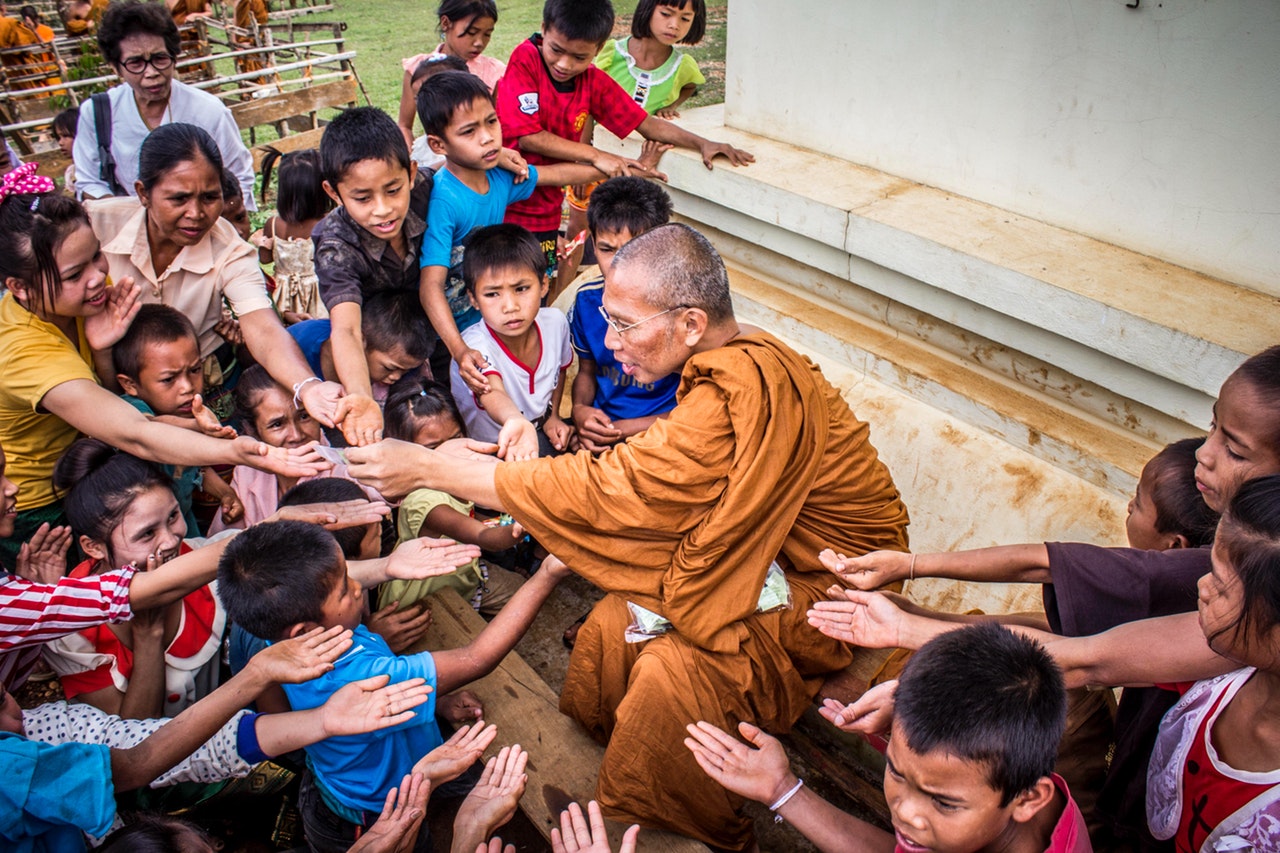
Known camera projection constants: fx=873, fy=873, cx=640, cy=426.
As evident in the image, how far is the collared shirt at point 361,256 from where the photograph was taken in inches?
147

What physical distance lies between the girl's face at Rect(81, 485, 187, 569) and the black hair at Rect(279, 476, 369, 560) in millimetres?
406

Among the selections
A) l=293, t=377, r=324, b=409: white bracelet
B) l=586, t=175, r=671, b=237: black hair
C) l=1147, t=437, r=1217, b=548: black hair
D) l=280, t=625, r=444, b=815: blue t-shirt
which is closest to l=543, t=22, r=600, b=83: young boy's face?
l=586, t=175, r=671, b=237: black hair

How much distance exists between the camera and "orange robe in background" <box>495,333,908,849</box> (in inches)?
104

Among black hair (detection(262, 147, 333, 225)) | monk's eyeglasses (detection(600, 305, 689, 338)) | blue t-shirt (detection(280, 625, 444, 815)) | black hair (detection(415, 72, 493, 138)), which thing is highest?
black hair (detection(415, 72, 493, 138))

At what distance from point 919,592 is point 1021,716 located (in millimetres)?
2203

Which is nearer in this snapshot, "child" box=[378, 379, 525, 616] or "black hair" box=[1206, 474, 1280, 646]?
"black hair" box=[1206, 474, 1280, 646]

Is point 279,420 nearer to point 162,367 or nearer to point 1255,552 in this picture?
point 162,367

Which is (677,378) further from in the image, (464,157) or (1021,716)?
(1021,716)

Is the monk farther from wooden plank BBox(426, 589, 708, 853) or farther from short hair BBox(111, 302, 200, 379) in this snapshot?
short hair BBox(111, 302, 200, 379)

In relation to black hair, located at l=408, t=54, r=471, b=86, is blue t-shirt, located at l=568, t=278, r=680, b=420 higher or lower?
lower

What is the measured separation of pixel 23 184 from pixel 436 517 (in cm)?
195

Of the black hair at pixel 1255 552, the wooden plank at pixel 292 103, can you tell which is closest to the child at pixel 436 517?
the black hair at pixel 1255 552

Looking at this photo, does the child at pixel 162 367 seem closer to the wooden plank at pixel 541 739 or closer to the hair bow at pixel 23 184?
the hair bow at pixel 23 184

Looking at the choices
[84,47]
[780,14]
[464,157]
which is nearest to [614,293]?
[464,157]
